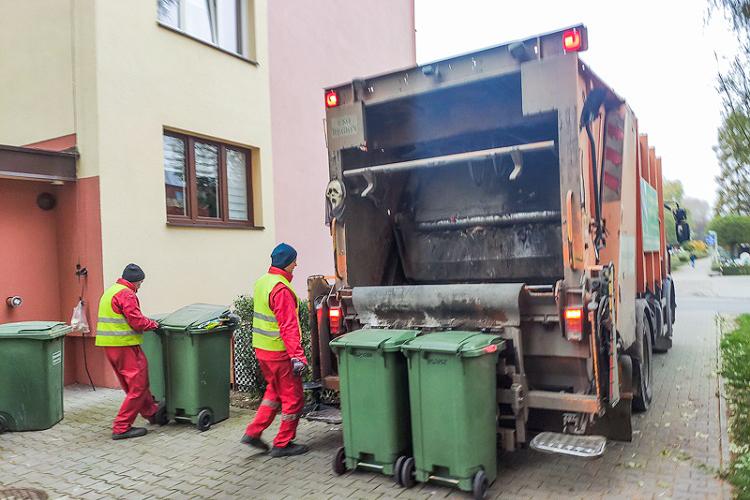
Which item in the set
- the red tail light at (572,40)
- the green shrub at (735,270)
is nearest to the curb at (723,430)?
the red tail light at (572,40)

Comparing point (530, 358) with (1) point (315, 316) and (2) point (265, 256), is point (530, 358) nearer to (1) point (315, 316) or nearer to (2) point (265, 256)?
(1) point (315, 316)

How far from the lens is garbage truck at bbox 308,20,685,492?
3820mm

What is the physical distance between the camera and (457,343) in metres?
3.59

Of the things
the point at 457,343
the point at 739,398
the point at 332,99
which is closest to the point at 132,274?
the point at 332,99

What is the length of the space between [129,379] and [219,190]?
3.68 metres

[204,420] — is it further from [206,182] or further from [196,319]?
[206,182]

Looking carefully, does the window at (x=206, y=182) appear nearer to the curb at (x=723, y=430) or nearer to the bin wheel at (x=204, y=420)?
the bin wheel at (x=204, y=420)

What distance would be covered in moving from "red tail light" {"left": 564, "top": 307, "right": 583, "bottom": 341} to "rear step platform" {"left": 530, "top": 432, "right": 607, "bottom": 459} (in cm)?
63

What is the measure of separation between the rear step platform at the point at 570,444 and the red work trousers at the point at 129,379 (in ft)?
10.5

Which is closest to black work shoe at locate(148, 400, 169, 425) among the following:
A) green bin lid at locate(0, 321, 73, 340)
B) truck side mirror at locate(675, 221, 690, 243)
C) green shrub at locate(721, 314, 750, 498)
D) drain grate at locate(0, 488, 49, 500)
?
green bin lid at locate(0, 321, 73, 340)

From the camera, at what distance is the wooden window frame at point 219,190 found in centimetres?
761

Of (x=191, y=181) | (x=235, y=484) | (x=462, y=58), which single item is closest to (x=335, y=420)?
(x=235, y=484)

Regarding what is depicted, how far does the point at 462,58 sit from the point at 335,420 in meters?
2.74

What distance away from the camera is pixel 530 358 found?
4074 millimetres
